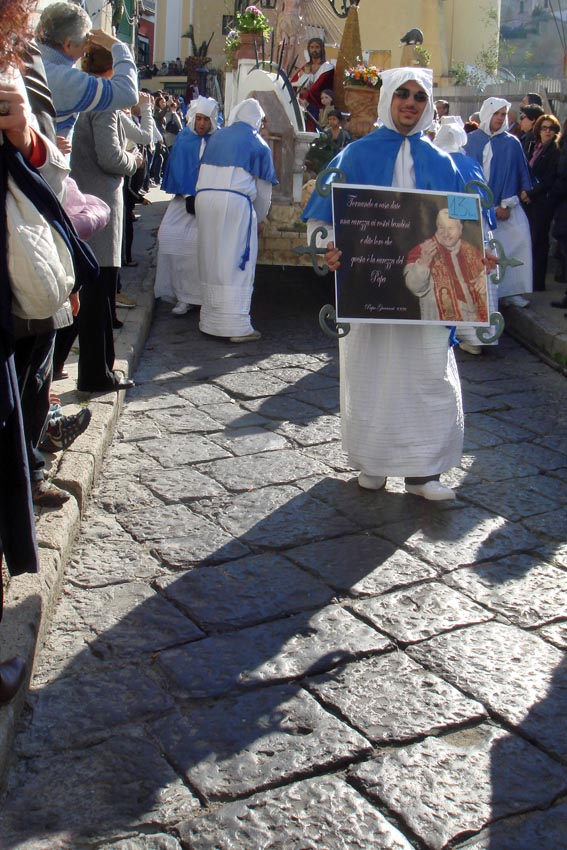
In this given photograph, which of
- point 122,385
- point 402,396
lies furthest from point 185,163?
point 402,396

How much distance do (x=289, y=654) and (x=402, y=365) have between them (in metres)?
1.83

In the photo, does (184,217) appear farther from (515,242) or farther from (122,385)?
(122,385)

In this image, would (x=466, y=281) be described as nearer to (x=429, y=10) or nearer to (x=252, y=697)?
(x=252, y=697)

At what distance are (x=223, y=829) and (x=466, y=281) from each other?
2967 mm

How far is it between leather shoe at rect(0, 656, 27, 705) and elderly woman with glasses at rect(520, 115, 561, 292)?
8819 mm

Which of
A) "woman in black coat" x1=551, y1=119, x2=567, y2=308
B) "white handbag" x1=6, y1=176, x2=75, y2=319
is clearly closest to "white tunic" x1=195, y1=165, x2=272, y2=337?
"woman in black coat" x1=551, y1=119, x2=567, y2=308

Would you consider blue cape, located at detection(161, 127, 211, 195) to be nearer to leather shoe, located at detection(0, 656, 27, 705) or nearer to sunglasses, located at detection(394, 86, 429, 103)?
sunglasses, located at detection(394, 86, 429, 103)

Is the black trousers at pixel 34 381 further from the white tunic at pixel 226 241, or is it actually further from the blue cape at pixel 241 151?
the blue cape at pixel 241 151

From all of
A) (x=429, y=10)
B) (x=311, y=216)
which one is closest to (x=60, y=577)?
(x=311, y=216)

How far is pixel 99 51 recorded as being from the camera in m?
5.92

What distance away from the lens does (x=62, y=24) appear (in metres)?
4.96

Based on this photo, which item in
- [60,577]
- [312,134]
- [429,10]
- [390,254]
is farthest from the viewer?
[429,10]

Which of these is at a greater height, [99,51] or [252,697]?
[99,51]

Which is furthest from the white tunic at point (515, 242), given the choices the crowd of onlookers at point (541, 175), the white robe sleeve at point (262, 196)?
the white robe sleeve at point (262, 196)
